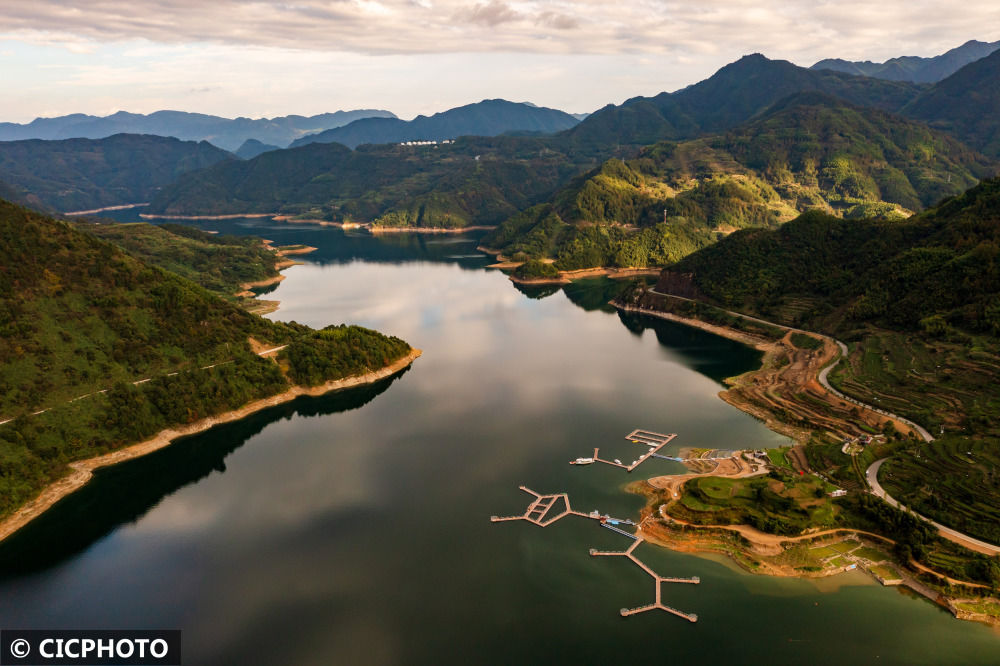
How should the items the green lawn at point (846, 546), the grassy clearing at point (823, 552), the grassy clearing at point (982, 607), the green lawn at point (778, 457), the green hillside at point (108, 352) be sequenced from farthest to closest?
the green hillside at point (108, 352)
the green lawn at point (778, 457)
the green lawn at point (846, 546)
the grassy clearing at point (823, 552)
the grassy clearing at point (982, 607)

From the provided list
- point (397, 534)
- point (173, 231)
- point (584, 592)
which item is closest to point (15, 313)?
point (397, 534)

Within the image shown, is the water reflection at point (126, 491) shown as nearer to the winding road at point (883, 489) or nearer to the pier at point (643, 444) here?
the pier at point (643, 444)

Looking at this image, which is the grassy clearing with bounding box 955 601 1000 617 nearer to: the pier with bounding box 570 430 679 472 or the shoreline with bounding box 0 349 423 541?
the pier with bounding box 570 430 679 472

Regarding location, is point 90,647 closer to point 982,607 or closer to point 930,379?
point 982,607

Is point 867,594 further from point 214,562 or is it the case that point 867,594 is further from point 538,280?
point 538,280

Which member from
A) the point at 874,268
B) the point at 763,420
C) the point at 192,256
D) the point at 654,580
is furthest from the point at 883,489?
the point at 192,256

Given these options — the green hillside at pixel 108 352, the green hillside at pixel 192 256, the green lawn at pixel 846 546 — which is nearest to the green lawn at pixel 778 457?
the green lawn at pixel 846 546

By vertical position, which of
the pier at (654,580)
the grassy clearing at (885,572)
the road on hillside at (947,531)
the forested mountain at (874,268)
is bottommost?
the pier at (654,580)
